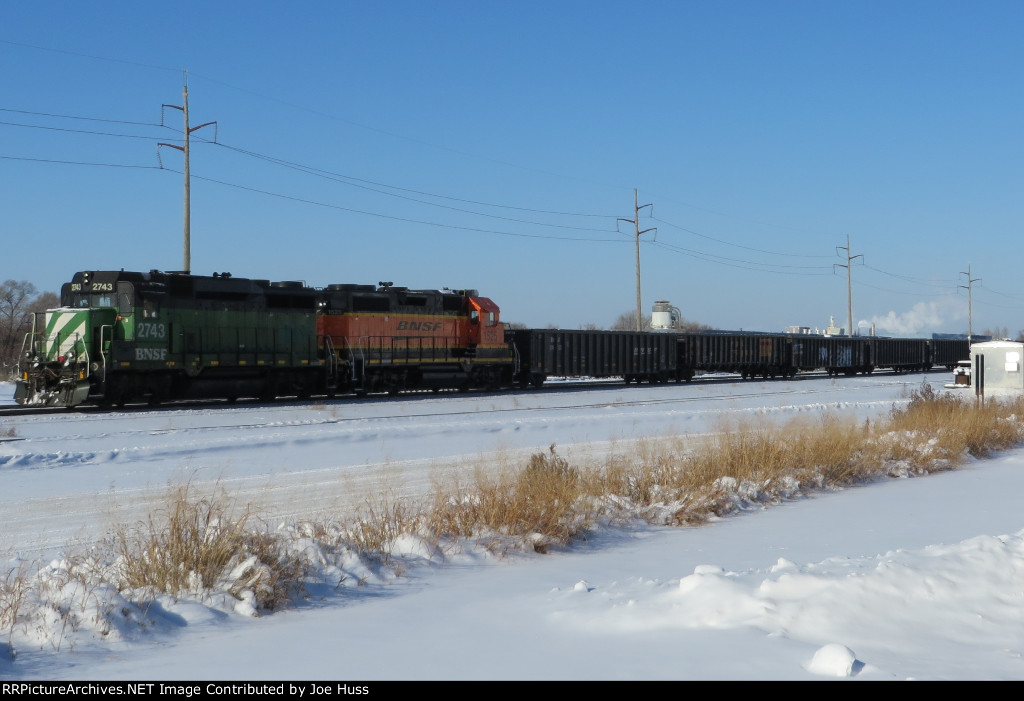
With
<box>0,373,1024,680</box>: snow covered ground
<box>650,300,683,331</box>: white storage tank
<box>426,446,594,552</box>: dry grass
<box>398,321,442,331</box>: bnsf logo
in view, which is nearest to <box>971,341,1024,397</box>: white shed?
<box>0,373,1024,680</box>: snow covered ground

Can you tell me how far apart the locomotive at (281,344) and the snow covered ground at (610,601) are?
12.5m

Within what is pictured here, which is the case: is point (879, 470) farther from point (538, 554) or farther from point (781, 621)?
point (781, 621)

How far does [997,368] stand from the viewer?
28234 mm

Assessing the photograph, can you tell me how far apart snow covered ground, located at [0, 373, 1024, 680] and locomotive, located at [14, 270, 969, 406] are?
1253cm

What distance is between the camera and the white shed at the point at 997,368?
27.5 m

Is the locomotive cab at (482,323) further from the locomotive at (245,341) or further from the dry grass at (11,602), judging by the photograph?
the dry grass at (11,602)

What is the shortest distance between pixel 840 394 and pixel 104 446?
27101mm

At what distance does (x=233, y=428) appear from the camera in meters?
20.9

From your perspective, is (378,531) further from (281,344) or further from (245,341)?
(281,344)

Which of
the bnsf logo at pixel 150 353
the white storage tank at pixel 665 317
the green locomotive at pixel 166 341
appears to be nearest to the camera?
the green locomotive at pixel 166 341

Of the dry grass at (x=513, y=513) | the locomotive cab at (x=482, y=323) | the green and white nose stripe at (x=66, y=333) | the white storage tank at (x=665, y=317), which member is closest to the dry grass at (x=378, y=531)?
the dry grass at (x=513, y=513)

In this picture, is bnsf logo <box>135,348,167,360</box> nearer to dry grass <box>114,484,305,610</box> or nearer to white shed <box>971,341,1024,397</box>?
dry grass <box>114,484,305,610</box>

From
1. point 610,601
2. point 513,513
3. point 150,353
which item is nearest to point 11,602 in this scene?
point 610,601
